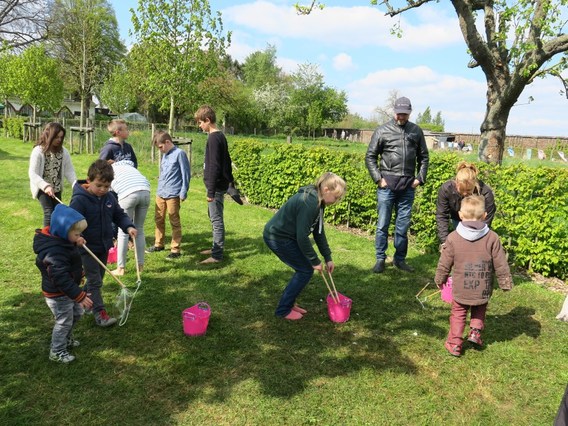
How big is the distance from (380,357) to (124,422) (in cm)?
208

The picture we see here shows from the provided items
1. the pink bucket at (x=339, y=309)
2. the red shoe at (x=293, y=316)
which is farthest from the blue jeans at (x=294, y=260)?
the pink bucket at (x=339, y=309)

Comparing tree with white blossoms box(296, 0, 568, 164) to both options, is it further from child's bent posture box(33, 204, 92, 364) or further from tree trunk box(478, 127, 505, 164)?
child's bent posture box(33, 204, 92, 364)

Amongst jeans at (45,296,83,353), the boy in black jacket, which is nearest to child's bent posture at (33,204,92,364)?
jeans at (45,296,83,353)

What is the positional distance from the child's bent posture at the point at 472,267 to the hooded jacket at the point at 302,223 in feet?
3.75

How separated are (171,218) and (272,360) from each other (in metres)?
3.04

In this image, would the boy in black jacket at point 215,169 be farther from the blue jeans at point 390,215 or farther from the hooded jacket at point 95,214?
the blue jeans at point 390,215

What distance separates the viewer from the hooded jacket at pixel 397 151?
18.5 feet

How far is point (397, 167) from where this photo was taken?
222 inches

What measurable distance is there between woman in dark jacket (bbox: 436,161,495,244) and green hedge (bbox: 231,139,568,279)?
1.36m

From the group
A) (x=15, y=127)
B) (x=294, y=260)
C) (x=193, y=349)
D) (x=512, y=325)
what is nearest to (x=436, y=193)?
(x=512, y=325)

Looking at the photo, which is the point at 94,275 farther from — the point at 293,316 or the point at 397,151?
the point at 397,151

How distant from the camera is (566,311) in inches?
126

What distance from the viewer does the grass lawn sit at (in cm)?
300

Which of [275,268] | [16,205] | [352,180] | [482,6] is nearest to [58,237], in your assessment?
[275,268]
